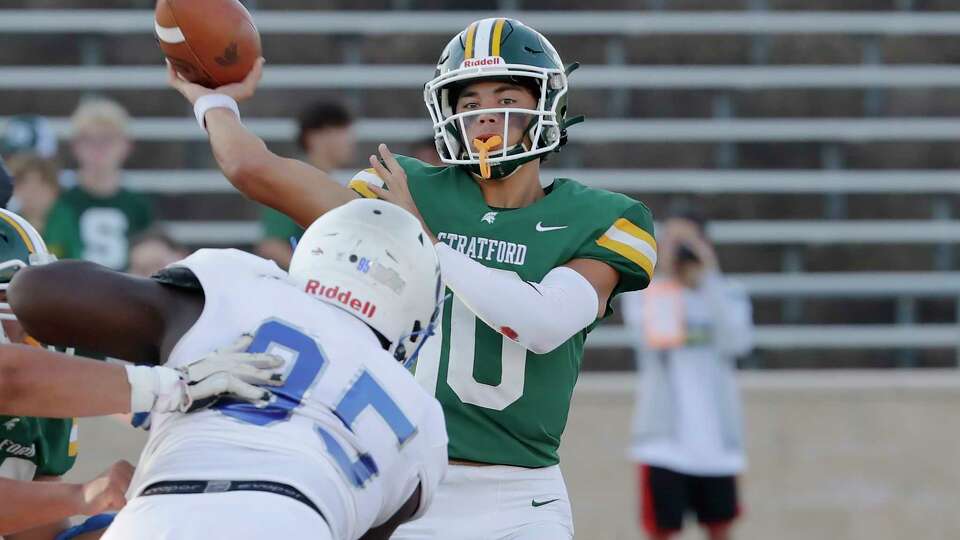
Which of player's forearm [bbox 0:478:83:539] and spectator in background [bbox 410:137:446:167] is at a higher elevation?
player's forearm [bbox 0:478:83:539]

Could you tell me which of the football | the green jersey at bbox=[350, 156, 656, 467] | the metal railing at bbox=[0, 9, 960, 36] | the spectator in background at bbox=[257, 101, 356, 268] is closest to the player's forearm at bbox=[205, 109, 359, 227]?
the football

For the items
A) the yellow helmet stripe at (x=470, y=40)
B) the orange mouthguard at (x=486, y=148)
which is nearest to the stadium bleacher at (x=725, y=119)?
the yellow helmet stripe at (x=470, y=40)

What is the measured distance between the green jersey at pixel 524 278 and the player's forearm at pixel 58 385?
1211 mm

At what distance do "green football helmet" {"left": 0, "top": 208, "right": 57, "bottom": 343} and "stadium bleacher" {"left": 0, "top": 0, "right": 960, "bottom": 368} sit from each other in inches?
242

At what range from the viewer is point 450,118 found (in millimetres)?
3896

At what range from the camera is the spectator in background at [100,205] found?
Result: 7.56 meters

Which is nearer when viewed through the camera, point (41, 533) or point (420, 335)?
point (420, 335)

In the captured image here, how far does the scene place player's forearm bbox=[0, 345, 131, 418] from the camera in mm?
2557

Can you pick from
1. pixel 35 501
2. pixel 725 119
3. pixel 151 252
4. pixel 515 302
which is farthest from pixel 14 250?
pixel 725 119

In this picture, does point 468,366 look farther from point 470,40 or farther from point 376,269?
point 376,269

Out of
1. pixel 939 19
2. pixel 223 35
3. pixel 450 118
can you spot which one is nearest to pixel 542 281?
pixel 450 118

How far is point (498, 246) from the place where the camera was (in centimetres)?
380

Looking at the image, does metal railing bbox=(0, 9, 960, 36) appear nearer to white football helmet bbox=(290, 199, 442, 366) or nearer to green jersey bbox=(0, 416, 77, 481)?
green jersey bbox=(0, 416, 77, 481)

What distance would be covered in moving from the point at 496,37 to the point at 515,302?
74cm
